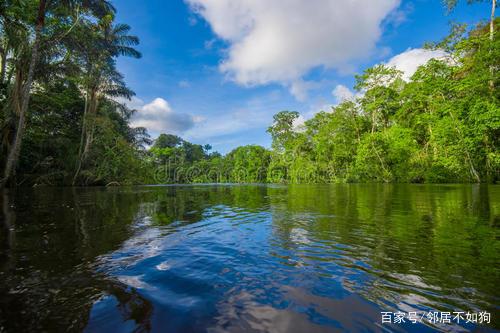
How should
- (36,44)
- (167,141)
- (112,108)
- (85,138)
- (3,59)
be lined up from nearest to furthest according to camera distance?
1. (36,44)
2. (3,59)
3. (85,138)
4. (112,108)
5. (167,141)

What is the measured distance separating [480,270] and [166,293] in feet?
9.69

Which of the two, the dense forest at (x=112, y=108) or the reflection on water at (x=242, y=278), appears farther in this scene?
the dense forest at (x=112, y=108)

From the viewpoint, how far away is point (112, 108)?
29.6 meters

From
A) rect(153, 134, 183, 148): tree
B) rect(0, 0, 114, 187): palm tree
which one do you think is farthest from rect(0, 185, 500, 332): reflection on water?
rect(153, 134, 183, 148): tree

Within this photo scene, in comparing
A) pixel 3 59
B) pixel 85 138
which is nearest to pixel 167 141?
pixel 85 138

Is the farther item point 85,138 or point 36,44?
point 85,138

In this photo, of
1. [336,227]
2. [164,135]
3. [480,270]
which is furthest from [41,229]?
[164,135]

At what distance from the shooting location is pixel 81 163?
21344mm

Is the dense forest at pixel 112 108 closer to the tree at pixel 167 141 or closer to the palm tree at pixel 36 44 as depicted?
the palm tree at pixel 36 44

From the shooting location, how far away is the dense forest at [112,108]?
1452 cm

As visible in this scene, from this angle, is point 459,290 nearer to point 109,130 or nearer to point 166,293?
point 166,293

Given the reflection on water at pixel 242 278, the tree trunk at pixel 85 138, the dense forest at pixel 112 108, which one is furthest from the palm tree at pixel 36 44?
the reflection on water at pixel 242 278

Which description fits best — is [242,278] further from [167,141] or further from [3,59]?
[167,141]

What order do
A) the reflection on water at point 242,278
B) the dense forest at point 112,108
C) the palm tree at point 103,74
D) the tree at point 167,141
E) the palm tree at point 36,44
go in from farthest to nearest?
the tree at point 167,141 → the palm tree at point 103,74 → the dense forest at point 112,108 → the palm tree at point 36,44 → the reflection on water at point 242,278
